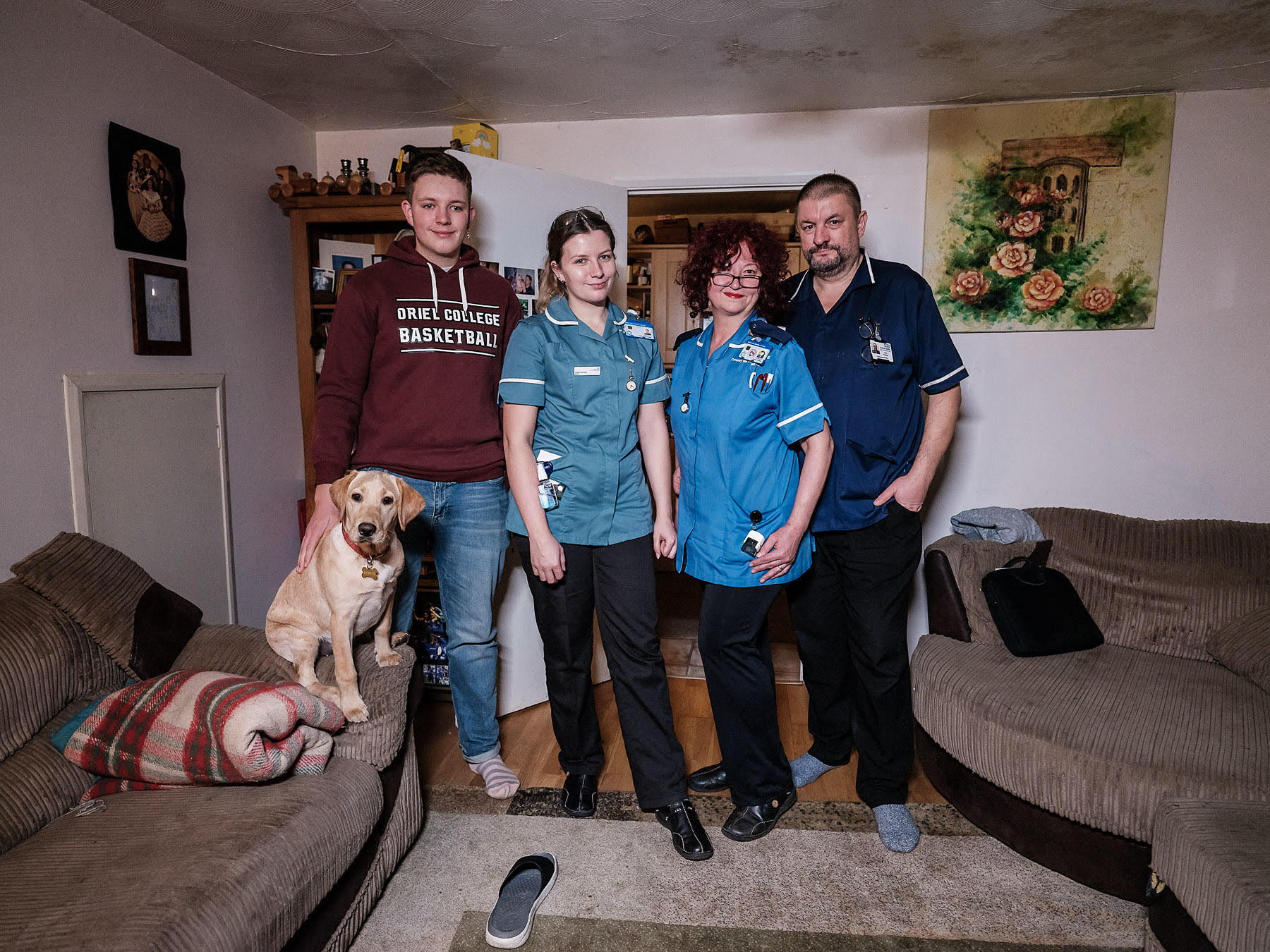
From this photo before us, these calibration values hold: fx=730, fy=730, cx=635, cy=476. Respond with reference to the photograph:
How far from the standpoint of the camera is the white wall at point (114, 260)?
1966 mm

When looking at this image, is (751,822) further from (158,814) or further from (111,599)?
(111,599)

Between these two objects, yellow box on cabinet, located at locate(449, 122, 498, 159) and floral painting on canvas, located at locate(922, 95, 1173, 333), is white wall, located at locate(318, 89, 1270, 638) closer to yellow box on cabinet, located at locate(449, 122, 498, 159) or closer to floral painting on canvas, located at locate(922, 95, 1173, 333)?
floral painting on canvas, located at locate(922, 95, 1173, 333)

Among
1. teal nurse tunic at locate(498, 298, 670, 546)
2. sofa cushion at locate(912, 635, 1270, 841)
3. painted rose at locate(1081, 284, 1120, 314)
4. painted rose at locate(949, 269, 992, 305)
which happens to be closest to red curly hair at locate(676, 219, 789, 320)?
teal nurse tunic at locate(498, 298, 670, 546)

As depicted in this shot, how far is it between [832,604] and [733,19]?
1.74m

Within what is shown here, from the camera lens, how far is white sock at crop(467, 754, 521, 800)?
2205mm

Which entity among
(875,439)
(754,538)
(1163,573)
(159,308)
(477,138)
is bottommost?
(1163,573)

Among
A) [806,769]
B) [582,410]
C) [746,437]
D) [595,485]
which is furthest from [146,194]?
[806,769]

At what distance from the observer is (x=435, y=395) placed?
202 cm

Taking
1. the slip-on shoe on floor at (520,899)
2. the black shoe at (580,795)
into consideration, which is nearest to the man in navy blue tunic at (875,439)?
the black shoe at (580,795)

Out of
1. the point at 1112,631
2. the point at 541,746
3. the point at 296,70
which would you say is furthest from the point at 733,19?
the point at 541,746

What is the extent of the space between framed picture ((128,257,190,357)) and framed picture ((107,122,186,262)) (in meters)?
0.06

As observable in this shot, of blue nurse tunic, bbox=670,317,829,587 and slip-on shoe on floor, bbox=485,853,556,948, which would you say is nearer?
slip-on shoe on floor, bbox=485,853,556,948

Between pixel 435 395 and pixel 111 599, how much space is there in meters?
0.90

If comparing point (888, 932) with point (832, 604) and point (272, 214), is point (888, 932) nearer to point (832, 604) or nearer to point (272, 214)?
point (832, 604)
